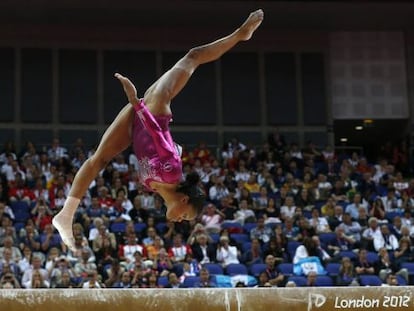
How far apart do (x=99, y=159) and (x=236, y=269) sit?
6.53 m

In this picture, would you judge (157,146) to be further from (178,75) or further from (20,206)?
(20,206)

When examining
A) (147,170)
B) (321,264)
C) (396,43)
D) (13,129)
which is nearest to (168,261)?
(321,264)

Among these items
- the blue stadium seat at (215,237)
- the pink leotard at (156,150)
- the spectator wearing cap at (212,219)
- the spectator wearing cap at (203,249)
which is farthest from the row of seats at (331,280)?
the pink leotard at (156,150)

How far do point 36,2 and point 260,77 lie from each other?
20.0ft

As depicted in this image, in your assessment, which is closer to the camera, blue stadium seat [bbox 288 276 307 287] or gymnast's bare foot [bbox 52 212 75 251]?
gymnast's bare foot [bbox 52 212 75 251]

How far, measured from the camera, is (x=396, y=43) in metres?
21.6

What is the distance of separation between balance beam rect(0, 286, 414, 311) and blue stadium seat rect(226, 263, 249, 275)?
19.7 ft

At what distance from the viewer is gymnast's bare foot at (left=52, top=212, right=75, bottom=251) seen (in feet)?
21.6

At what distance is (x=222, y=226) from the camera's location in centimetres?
1448

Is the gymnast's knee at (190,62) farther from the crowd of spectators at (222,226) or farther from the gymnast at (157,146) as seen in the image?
the crowd of spectators at (222,226)

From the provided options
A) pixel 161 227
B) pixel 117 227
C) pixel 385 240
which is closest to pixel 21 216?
pixel 117 227

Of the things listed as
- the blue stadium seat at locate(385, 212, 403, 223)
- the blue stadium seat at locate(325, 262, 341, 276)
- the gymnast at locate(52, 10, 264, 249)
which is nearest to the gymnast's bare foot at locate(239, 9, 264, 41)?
the gymnast at locate(52, 10, 264, 249)

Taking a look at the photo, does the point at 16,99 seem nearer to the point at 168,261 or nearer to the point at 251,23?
the point at 168,261

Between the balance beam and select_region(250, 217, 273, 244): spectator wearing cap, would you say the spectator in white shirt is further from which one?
the balance beam
